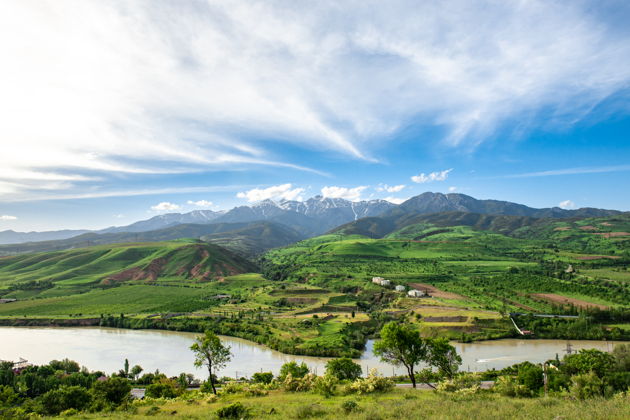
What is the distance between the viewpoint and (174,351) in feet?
263

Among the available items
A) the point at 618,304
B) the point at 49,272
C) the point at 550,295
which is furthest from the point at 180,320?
the point at 49,272

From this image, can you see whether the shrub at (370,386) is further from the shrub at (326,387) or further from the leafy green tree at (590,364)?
the leafy green tree at (590,364)

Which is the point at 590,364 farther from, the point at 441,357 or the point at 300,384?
the point at 300,384

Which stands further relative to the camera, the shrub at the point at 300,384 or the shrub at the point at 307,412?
the shrub at the point at 300,384

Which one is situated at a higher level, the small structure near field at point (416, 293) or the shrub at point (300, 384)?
the shrub at point (300, 384)

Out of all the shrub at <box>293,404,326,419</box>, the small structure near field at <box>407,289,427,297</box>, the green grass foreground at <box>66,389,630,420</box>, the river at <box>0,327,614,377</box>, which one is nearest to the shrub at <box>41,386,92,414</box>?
the green grass foreground at <box>66,389,630,420</box>

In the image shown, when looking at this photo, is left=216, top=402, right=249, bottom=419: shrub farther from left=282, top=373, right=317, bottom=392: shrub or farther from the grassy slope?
the grassy slope

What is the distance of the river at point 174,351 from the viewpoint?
66125 mm

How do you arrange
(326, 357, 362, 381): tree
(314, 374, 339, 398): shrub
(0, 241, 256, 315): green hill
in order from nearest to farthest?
1. (314, 374, 339, 398): shrub
2. (326, 357, 362, 381): tree
3. (0, 241, 256, 315): green hill

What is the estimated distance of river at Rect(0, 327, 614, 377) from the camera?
66125 millimetres

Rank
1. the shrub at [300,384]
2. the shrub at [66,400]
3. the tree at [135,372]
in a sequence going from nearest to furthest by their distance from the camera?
the shrub at [66,400] < the shrub at [300,384] < the tree at [135,372]

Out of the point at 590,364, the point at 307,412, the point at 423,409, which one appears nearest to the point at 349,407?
the point at 307,412

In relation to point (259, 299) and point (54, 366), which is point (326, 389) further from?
point (259, 299)

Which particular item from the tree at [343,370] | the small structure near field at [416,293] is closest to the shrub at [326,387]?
the tree at [343,370]
